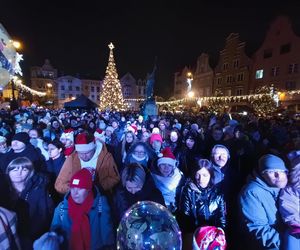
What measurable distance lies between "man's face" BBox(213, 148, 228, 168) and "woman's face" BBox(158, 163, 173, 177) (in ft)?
2.79

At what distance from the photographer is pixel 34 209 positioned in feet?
10.5

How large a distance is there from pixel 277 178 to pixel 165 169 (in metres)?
1.96

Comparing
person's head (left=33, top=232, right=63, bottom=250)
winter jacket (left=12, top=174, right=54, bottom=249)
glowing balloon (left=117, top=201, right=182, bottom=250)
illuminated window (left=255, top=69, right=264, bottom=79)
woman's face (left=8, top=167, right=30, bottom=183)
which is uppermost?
illuminated window (left=255, top=69, right=264, bottom=79)

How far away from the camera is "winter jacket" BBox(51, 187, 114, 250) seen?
9.14ft

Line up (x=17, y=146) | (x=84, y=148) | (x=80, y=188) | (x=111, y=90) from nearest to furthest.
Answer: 1. (x=80, y=188)
2. (x=84, y=148)
3. (x=17, y=146)
4. (x=111, y=90)

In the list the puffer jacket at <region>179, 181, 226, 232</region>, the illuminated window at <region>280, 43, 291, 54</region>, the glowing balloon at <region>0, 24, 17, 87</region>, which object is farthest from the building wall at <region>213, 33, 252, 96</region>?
the glowing balloon at <region>0, 24, 17, 87</region>

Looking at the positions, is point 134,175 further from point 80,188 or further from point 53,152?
point 53,152

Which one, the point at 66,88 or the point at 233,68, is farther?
the point at 66,88

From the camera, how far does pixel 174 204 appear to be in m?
3.85

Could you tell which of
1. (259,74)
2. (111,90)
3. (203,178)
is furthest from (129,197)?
(259,74)

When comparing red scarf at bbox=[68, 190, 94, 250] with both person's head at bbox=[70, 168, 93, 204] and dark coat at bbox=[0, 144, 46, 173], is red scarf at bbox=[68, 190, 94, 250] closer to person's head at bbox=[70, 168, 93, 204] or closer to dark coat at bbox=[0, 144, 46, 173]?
person's head at bbox=[70, 168, 93, 204]

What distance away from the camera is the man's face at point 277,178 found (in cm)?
266

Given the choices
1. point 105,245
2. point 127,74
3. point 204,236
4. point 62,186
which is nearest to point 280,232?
point 204,236

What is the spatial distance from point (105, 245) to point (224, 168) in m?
2.56
